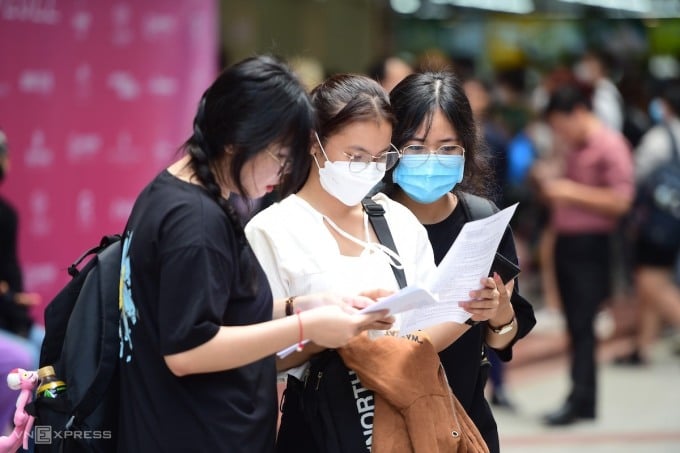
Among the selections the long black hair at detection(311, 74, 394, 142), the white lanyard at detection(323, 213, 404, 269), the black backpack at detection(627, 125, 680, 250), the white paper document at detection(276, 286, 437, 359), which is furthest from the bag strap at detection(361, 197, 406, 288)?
the black backpack at detection(627, 125, 680, 250)

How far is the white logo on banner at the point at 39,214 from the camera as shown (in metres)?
5.57

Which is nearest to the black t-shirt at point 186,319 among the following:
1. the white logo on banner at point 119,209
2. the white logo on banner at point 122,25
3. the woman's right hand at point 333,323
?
the woman's right hand at point 333,323

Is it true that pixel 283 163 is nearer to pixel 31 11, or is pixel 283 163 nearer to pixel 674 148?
pixel 31 11

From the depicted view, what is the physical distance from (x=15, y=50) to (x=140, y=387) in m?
3.28

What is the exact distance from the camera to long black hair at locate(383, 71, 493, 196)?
10.4ft

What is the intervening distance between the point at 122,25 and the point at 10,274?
1520 mm

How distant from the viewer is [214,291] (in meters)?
2.41

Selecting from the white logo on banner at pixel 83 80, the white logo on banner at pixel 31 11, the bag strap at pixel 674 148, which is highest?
the white logo on banner at pixel 31 11

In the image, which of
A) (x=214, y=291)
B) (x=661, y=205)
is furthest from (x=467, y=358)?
(x=661, y=205)

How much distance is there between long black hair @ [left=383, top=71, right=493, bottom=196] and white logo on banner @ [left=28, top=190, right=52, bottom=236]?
2.77 m

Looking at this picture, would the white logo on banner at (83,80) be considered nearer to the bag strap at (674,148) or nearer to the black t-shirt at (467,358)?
the black t-shirt at (467,358)

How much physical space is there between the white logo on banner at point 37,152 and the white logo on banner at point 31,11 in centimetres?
54

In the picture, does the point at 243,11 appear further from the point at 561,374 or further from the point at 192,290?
the point at 192,290

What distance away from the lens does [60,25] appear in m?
5.57
